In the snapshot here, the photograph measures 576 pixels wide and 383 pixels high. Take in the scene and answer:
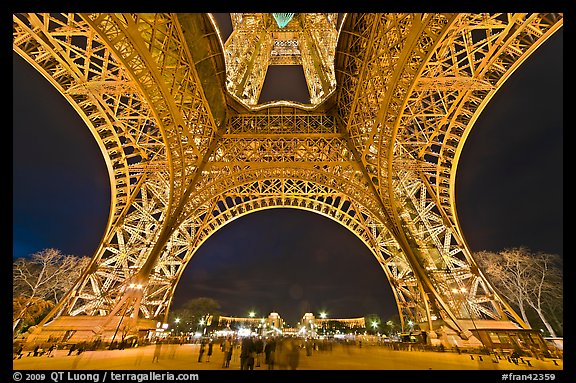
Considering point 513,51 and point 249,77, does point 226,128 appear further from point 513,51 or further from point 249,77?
point 513,51

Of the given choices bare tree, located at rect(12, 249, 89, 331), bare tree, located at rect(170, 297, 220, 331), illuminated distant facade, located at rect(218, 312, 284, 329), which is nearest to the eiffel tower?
bare tree, located at rect(12, 249, 89, 331)

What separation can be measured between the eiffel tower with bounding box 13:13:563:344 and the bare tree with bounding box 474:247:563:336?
8125 mm

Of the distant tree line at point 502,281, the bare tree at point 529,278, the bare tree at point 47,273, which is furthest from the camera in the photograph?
the bare tree at point 47,273

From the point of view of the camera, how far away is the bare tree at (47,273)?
25594 millimetres

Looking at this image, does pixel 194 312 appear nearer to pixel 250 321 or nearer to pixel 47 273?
pixel 250 321

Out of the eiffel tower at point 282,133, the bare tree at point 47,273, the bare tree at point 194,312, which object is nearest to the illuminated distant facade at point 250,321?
the bare tree at point 194,312

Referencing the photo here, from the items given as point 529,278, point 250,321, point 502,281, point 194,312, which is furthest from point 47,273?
point 250,321

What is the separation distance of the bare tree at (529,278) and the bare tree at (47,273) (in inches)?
1502

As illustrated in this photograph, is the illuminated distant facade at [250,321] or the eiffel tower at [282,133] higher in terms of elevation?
the eiffel tower at [282,133]

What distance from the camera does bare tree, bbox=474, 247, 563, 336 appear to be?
23125 mm

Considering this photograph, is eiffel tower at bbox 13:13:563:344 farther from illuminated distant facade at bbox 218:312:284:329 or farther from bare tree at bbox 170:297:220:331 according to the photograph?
illuminated distant facade at bbox 218:312:284:329

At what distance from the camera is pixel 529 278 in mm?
23922

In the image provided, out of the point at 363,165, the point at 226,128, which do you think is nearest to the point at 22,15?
the point at 226,128

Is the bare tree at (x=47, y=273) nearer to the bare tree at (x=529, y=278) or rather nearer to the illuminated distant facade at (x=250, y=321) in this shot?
the illuminated distant facade at (x=250, y=321)
